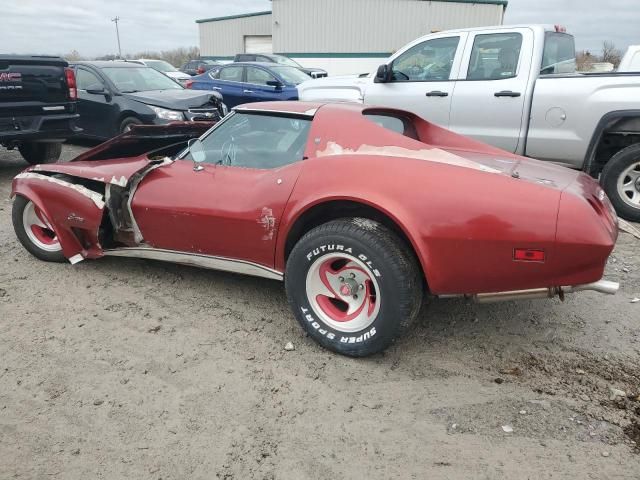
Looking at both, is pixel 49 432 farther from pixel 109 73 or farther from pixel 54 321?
pixel 109 73

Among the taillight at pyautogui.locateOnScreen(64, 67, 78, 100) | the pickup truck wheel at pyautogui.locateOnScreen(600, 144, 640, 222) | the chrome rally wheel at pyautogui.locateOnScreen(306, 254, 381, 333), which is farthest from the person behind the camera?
the taillight at pyautogui.locateOnScreen(64, 67, 78, 100)

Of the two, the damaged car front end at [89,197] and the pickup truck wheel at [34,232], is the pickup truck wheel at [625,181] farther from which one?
the pickup truck wheel at [34,232]

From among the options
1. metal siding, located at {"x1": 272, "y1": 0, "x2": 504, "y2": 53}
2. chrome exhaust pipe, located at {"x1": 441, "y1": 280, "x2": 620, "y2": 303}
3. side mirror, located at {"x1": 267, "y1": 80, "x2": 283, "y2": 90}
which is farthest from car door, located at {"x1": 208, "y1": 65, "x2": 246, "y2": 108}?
metal siding, located at {"x1": 272, "y1": 0, "x2": 504, "y2": 53}

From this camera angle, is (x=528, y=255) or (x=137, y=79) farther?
(x=137, y=79)

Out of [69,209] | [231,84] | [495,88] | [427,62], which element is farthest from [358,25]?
[69,209]

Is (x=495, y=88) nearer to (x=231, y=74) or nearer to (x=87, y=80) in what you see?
(x=87, y=80)

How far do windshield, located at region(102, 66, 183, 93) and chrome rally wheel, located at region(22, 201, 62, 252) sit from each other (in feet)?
16.2

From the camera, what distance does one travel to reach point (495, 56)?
6.19 metres

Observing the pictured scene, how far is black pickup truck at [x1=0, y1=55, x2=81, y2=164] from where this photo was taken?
637 centimetres

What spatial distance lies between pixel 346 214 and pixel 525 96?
150 inches

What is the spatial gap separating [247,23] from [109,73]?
85.6ft

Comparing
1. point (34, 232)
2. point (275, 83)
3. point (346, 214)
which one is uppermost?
point (275, 83)

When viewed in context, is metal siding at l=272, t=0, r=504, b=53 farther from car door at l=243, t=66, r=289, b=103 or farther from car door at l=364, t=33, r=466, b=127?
car door at l=364, t=33, r=466, b=127

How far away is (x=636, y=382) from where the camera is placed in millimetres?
2771
